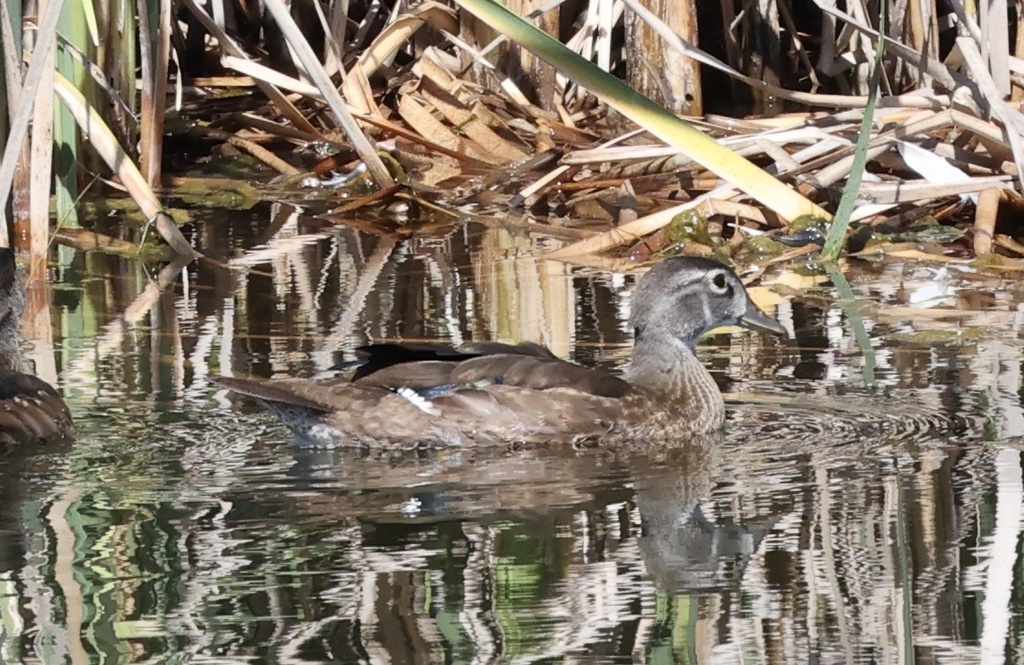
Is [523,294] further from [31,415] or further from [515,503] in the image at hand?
[515,503]

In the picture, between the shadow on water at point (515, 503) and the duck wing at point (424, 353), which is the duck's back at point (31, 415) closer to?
the shadow on water at point (515, 503)

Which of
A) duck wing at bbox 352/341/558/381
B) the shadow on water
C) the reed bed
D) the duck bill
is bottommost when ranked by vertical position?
the shadow on water

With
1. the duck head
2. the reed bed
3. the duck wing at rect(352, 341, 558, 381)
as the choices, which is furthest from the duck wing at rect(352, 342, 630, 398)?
the reed bed

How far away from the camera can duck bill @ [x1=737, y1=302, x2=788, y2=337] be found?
7000mm

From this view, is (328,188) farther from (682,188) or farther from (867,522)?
(867,522)

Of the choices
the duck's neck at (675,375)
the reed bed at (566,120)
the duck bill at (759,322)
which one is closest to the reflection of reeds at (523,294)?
the reed bed at (566,120)

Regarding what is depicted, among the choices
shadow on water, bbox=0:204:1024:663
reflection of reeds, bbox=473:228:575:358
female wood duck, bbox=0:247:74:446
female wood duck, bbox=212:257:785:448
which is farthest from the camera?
reflection of reeds, bbox=473:228:575:358

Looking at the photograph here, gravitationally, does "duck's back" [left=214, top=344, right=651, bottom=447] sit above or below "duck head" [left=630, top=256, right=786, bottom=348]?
below

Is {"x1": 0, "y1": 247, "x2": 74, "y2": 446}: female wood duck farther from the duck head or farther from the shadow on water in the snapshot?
the duck head

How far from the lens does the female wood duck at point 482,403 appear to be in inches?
251

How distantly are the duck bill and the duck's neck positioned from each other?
22cm

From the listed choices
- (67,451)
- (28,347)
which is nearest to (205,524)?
(67,451)

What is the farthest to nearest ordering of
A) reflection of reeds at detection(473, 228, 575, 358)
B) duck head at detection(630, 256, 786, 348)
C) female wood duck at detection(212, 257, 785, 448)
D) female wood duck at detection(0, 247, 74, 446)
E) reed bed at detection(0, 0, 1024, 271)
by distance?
1. reed bed at detection(0, 0, 1024, 271)
2. reflection of reeds at detection(473, 228, 575, 358)
3. duck head at detection(630, 256, 786, 348)
4. female wood duck at detection(212, 257, 785, 448)
5. female wood duck at detection(0, 247, 74, 446)

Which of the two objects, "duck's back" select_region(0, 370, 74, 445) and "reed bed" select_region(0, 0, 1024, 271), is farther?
"reed bed" select_region(0, 0, 1024, 271)
